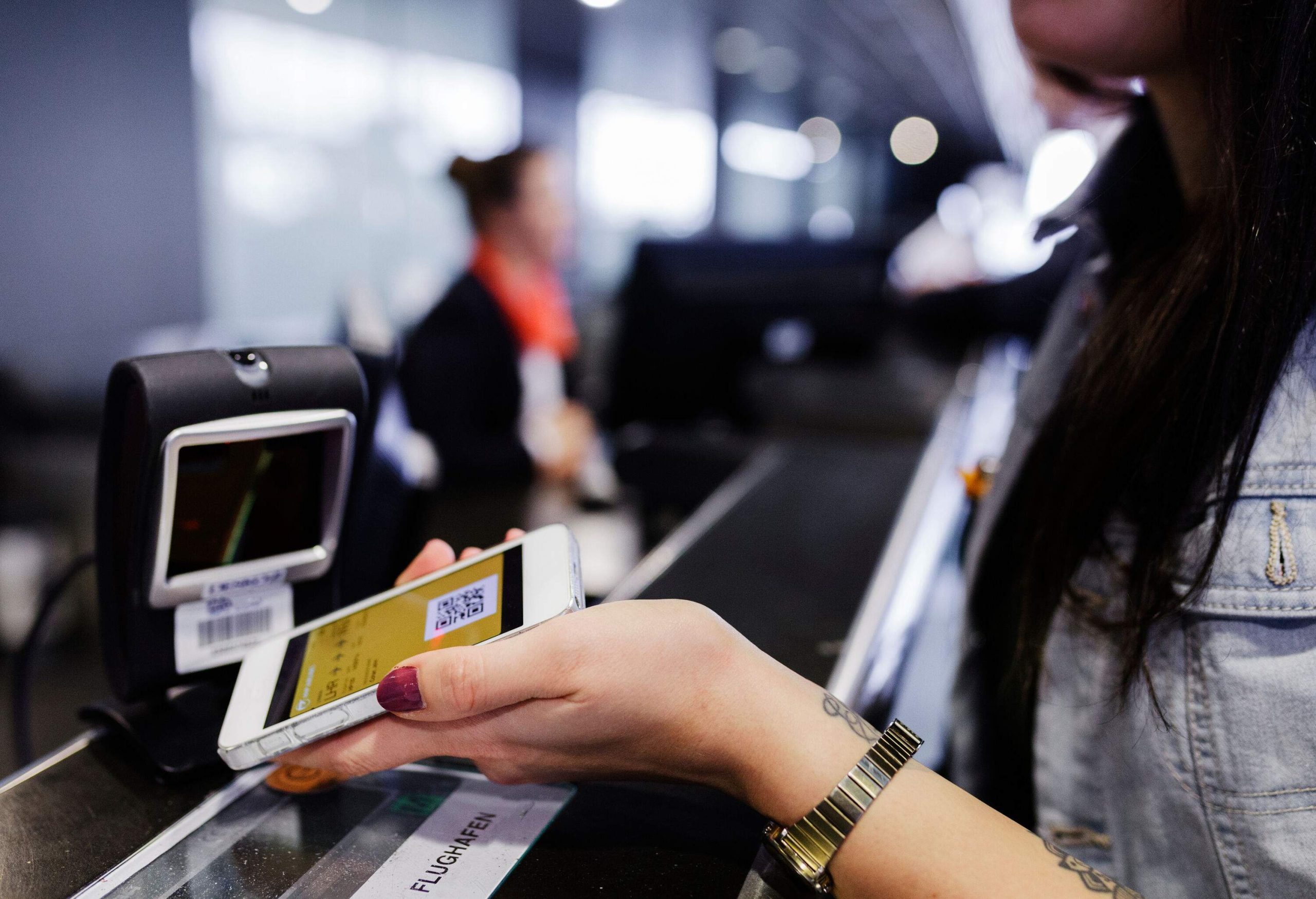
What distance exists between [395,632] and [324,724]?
67 millimetres

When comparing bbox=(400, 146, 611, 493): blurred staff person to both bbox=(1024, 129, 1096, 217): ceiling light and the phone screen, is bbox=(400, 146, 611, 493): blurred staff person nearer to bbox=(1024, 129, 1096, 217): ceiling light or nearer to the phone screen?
bbox=(1024, 129, 1096, 217): ceiling light

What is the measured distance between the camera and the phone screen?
17.9 inches

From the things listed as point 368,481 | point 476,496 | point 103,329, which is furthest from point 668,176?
point 368,481

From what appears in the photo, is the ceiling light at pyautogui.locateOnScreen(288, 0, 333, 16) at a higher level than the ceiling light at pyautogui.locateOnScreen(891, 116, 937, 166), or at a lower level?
lower

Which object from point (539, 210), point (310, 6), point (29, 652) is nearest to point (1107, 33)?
point (29, 652)

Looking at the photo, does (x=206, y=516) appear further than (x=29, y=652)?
No

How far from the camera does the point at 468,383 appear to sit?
2527 mm

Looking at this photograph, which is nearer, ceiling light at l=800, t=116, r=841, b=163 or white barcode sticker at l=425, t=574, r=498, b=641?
white barcode sticker at l=425, t=574, r=498, b=641

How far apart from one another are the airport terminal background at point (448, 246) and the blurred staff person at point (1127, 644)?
0.17 metres

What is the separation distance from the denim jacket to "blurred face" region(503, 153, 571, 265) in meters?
2.53

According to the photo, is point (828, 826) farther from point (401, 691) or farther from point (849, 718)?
point (401, 691)

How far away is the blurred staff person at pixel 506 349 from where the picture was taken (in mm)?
2379

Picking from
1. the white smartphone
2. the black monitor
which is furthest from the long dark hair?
the black monitor

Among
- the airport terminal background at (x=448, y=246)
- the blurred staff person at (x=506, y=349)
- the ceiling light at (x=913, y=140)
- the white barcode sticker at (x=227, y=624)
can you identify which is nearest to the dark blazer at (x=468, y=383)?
the blurred staff person at (x=506, y=349)
